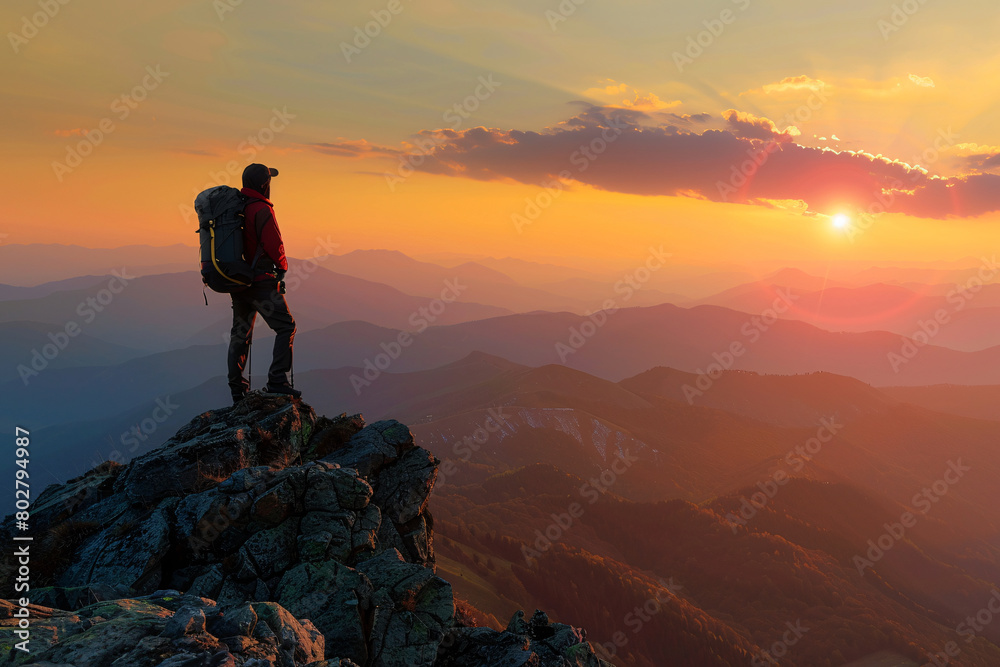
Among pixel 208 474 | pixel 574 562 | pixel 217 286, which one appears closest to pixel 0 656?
pixel 208 474

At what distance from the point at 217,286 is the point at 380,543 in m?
8.70

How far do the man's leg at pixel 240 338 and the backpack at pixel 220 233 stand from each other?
4.01 ft

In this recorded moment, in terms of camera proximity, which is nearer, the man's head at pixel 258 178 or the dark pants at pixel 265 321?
the man's head at pixel 258 178

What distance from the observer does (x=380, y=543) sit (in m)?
16.8

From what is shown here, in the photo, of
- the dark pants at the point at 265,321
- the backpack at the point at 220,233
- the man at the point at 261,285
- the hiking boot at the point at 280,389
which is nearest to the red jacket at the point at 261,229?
the man at the point at 261,285

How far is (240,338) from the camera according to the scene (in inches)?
657

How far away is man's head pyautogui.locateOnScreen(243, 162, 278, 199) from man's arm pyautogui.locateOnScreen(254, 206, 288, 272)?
0.66m

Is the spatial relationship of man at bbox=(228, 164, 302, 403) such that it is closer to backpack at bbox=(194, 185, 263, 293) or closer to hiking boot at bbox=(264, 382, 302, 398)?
→ backpack at bbox=(194, 185, 263, 293)

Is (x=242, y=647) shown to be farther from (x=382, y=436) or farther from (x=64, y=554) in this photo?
(x=382, y=436)

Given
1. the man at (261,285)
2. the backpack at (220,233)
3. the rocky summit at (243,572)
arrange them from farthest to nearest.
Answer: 1. the man at (261,285)
2. the backpack at (220,233)
3. the rocky summit at (243,572)

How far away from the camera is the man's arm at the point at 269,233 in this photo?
15.1 metres

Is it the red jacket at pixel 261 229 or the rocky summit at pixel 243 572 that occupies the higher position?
the red jacket at pixel 261 229

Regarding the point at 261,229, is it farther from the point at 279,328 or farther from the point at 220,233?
the point at 279,328

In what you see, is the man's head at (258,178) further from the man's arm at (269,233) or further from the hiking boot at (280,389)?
the hiking boot at (280,389)
